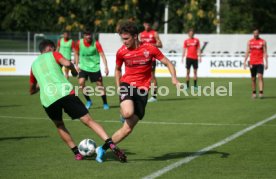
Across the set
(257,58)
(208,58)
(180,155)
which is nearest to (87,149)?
(180,155)

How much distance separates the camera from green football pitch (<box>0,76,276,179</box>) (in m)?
9.35

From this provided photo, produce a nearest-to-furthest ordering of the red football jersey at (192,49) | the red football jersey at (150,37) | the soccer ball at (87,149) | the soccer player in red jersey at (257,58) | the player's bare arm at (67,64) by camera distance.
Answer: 1. the player's bare arm at (67,64)
2. the soccer ball at (87,149)
3. the red football jersey at (150,37)
4. the soccer player in red jersey at (257,58)
5. the red football jersey at (192,49)

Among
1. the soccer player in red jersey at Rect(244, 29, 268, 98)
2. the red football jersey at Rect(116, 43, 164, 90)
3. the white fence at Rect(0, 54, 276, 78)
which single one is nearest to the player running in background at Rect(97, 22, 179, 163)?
the red football jersey at Rect(116, 43, 164, 90)

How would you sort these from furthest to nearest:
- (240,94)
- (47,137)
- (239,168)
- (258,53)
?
(240,94), (258,53), (47,137), (239,168)

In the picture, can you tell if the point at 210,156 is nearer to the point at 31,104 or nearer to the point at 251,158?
the point at 251,158

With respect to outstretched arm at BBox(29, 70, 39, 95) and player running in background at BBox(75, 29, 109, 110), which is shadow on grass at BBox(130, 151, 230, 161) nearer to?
outstretched arm at BBox(29, 70, 39, 95)

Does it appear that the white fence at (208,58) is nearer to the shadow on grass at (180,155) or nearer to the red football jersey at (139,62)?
the shadow on grass at (180,155)

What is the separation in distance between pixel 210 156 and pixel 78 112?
7.02 feet

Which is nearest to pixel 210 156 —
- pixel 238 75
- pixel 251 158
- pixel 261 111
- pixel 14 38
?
pixel 251 158

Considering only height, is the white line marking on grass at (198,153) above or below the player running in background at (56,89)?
below

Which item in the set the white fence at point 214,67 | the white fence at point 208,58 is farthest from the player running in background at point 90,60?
the white fence at point 208,58

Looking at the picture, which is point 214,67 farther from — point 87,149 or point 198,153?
point 87,149

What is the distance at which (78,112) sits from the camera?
1015 cm

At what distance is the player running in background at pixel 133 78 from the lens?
33.2ft
